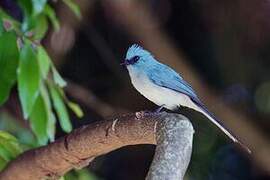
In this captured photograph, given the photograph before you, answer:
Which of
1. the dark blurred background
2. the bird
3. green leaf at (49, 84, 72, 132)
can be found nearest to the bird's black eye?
the bird

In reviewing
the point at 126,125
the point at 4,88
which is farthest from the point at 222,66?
the point at 126,125

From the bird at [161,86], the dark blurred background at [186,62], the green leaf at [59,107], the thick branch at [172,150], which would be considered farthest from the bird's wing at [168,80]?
the dark blurred background at [186,62]

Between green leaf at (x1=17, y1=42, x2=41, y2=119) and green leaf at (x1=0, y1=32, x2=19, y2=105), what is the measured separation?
2 centimetres

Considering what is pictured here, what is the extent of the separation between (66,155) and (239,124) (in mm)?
1778

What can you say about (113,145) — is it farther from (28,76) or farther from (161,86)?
(28,76)

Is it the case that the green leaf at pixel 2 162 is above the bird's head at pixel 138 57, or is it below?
below

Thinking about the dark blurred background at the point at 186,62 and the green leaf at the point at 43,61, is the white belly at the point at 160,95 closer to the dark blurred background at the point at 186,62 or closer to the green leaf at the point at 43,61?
the green leaf at the point at 43,61

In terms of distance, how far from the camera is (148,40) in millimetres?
3531

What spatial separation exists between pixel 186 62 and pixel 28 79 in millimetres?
1607

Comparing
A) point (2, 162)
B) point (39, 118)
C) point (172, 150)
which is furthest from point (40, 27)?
point (172, 150)

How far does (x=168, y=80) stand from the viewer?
83.1 inches

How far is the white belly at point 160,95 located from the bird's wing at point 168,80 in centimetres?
1

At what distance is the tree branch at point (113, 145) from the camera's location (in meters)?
1.27

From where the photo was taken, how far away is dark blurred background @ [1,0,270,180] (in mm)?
3559
